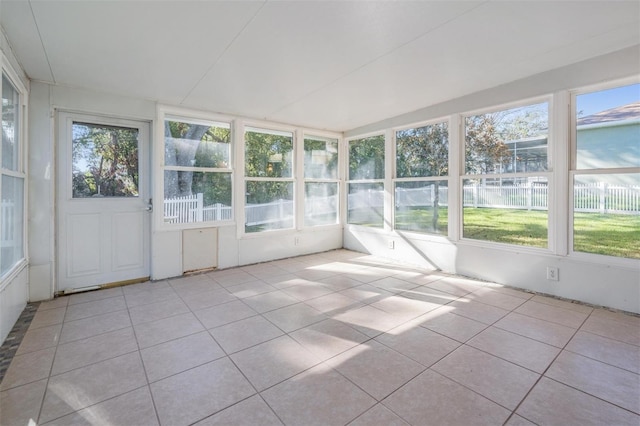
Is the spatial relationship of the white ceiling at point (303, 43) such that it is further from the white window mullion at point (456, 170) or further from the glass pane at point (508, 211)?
the glass pane at point (508, 211)

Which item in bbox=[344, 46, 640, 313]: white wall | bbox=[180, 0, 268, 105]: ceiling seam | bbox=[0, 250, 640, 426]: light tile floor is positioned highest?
bbox=[180, 0, 268, 105]: ceiling seam

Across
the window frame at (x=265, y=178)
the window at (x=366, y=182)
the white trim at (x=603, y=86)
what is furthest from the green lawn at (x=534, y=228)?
the window frame at (x=265, y=178)

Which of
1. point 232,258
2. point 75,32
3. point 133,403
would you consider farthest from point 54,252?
point 133,403

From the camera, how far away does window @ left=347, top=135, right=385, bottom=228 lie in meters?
5.14

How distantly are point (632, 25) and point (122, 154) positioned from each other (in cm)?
Result: 521

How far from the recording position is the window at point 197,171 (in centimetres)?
400

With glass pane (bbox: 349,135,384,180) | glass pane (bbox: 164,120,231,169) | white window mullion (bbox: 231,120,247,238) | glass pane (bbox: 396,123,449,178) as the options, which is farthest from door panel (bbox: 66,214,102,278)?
glass pane (bbox: 396,123,449,178)

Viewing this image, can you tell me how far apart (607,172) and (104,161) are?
552 cm

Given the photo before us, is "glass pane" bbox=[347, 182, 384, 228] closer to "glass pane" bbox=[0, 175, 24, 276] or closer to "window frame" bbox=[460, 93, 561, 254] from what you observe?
"window frame" bbox=[460, 93, 561, 254]

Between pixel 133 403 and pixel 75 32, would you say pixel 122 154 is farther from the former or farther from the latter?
pixel 133 403

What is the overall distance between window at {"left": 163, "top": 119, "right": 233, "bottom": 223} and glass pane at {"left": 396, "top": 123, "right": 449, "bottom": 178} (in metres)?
2.75

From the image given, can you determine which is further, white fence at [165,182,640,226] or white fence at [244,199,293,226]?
white fence at [244,199,293,226]

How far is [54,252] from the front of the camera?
326cm

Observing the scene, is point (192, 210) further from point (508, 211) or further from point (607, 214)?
point (607, 214)
